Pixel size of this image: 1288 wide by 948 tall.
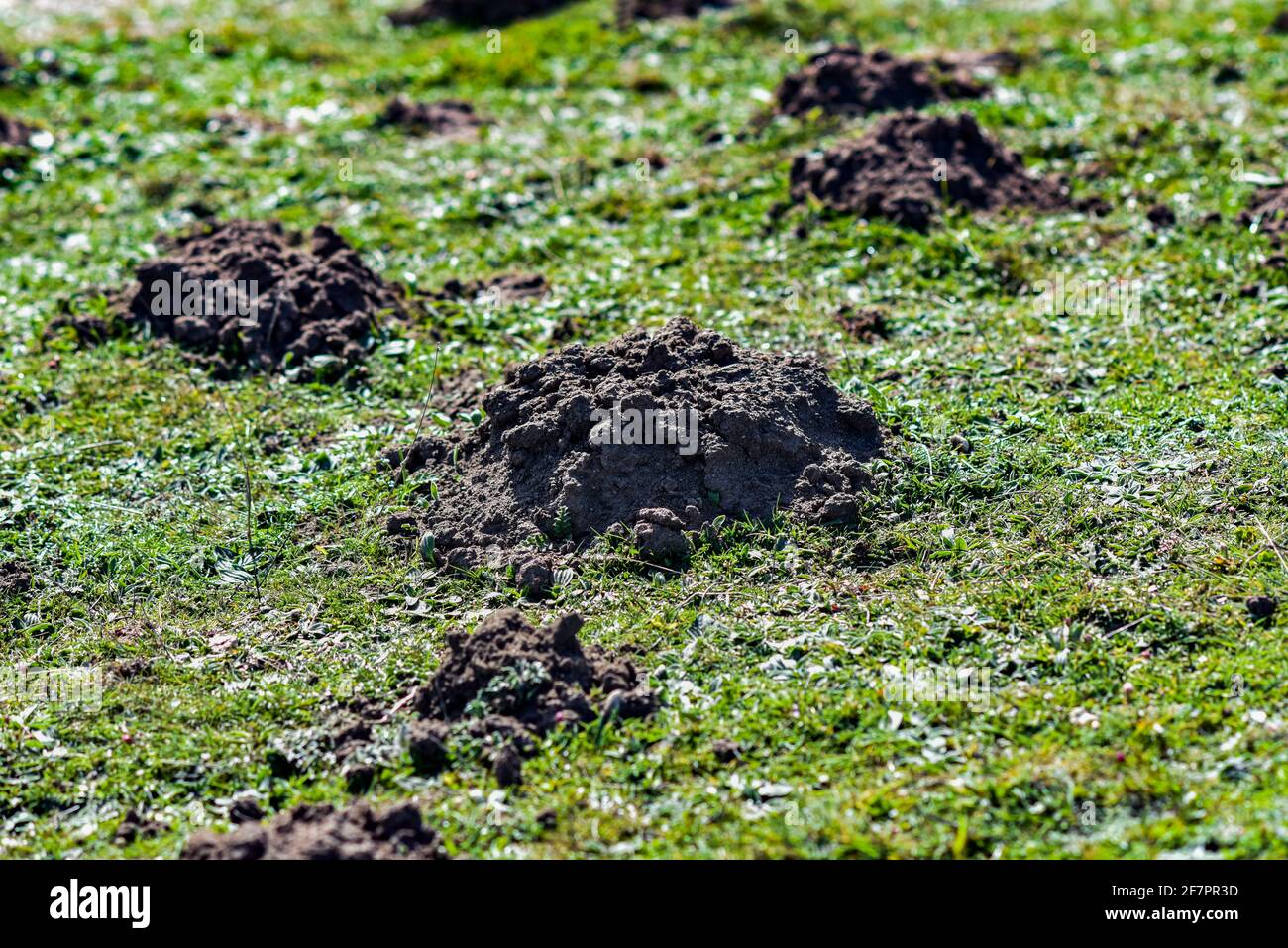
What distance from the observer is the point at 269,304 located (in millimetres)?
7957

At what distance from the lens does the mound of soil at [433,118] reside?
10852 millimetres

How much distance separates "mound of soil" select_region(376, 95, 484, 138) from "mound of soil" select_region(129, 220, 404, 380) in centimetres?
254

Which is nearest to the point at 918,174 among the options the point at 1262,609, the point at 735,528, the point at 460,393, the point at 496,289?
the point at 496,289

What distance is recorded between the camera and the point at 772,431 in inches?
242

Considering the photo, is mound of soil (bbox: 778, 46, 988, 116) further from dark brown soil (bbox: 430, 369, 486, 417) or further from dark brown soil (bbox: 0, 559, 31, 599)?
dark brown soil (bbox: 0, 559, 31, 599)

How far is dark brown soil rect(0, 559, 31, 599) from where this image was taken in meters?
6.09

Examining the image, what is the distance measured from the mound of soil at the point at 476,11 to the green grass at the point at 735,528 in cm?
219

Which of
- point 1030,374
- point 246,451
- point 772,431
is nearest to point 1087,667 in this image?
point 772,431

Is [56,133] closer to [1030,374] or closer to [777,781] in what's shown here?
[1030,374]

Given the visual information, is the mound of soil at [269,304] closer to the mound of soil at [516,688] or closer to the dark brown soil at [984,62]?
the mound of soil at [516,688]

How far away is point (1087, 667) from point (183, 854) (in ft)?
10.1

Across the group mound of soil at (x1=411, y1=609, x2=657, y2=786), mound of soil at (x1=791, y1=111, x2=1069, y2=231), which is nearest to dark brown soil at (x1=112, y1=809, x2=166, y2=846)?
mound of soil at (x1=411, y1=609, x2=657, y2=786)

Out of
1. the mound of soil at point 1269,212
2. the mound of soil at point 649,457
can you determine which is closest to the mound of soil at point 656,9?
the mound of soil at point 1269,212

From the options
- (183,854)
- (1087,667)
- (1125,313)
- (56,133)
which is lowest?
(183,854)
